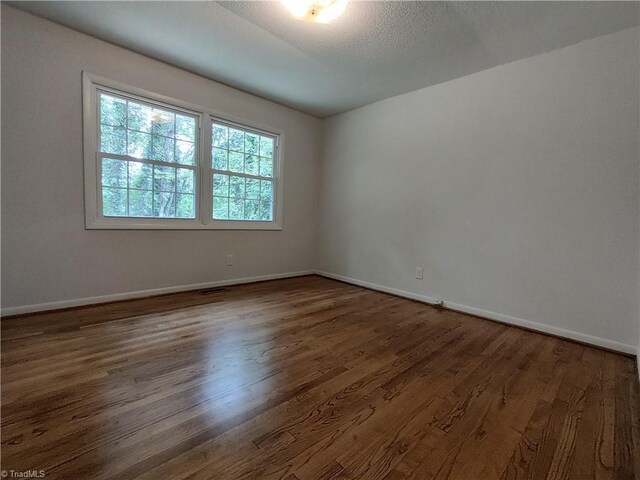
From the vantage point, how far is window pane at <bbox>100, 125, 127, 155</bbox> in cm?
274

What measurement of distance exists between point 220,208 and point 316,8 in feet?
7.96

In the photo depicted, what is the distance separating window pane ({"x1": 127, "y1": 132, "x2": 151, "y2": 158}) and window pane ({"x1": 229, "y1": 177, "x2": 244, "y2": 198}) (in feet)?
3.22

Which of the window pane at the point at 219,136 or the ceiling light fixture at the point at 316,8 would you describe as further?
the window pane at the point at 219,136

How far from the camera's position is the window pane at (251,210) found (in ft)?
12.8

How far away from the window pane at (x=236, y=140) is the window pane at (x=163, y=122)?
690 mm

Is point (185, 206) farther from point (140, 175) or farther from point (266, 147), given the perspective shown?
point (266, 147)

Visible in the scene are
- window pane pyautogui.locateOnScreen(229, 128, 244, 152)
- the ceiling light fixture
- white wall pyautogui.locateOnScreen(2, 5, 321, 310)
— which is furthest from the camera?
window pane pyautogui.locateOnScreen(229, 128, 244, 152)

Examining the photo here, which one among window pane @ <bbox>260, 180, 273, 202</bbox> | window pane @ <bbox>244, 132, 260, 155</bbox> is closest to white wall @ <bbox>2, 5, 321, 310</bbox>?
window pane @ <bbox>244, 132, 260, 155</bbox>

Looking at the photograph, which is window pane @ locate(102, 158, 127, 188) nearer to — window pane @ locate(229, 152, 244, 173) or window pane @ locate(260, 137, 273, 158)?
window pane @ locate(229, 152, 244, 173)

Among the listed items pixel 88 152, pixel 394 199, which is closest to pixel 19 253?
pixel 88 152

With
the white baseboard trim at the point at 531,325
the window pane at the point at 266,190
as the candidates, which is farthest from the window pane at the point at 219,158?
the white baseboard trim at the point at 531,325

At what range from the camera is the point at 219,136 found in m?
3.54

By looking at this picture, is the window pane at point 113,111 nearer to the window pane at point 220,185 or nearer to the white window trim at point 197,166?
the white window trim at point 197,166

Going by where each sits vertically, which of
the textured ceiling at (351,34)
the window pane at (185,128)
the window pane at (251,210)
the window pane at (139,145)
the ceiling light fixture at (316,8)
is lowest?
the window pane at (251,210)
